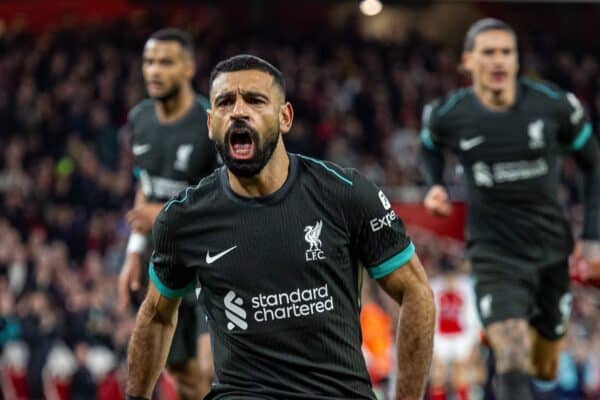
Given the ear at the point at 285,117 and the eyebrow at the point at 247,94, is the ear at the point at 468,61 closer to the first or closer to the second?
the ear at the point at 285,117

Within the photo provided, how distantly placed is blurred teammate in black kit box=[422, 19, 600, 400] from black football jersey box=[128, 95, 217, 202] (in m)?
1.33

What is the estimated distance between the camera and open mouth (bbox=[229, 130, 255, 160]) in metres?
4.45

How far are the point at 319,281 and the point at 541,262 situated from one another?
3384 millimetres

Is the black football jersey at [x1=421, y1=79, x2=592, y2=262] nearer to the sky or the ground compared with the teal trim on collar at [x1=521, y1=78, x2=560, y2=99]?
nearer to the ground

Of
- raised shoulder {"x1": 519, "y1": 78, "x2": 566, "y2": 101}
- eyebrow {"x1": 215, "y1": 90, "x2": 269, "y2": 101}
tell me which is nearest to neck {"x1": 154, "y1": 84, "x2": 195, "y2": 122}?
raised shoulder {"x1": 519, "y1": 78, "x2": 566, "y2": 101}

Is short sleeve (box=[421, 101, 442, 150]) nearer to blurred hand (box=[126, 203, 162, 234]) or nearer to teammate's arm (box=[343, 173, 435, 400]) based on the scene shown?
blurred hand (box=[126, 203, 162, 234])

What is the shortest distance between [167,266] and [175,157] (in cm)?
286

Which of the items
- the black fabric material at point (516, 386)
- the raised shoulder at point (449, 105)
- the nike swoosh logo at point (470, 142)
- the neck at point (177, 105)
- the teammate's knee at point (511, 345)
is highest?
the neck at point (177, 105)

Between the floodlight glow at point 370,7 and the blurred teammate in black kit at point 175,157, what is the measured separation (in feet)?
64.9

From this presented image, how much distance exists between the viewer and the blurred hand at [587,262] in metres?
7.57

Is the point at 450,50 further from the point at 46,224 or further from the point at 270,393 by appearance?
the point at 270,393

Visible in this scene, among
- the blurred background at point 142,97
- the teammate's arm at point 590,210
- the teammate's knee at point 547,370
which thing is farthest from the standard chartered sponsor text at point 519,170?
the blurred background at point 142,97

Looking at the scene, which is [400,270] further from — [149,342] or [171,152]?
[171,152]

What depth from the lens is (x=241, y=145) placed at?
14.7 ft
